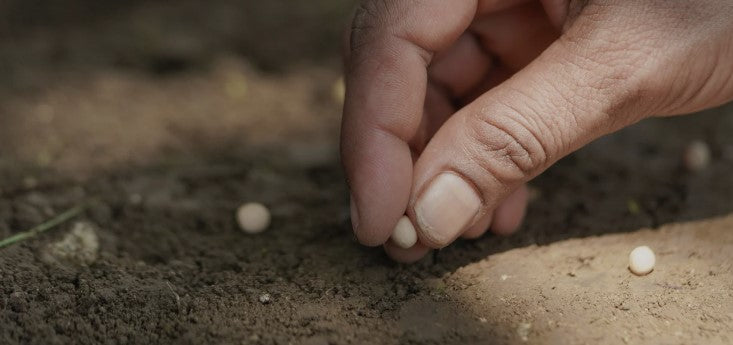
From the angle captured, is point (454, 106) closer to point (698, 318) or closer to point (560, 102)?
point (560, 102)

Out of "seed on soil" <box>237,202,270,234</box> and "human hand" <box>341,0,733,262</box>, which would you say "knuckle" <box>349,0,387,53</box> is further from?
"seed on soil" <box>237,202,270,234</box>

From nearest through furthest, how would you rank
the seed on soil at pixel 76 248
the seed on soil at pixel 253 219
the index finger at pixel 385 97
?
the index finger at pixel 385 97
the seed on soil at pixel 76 248
the seed on soil at pixel 253 219

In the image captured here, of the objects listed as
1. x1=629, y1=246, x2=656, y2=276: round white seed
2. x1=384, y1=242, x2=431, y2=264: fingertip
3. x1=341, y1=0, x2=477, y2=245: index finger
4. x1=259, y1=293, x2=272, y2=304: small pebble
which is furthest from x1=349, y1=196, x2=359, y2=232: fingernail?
x1=629, y1=246, x2=656, y2=276: round white seed

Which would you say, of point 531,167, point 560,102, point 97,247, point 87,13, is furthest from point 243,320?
point 87,13

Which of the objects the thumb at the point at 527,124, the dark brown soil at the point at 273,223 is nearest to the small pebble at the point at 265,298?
the dark brown soil at the point at 273,223

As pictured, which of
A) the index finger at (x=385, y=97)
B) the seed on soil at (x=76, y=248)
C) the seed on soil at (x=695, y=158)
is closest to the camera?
the index finger at (x=385, y=97)

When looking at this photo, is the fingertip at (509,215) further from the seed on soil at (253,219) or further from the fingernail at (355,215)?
the seed on soil at (253,219)

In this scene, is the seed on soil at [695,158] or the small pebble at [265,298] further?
the seed on soil at [695,158]

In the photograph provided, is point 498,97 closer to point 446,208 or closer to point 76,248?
point 446,208
